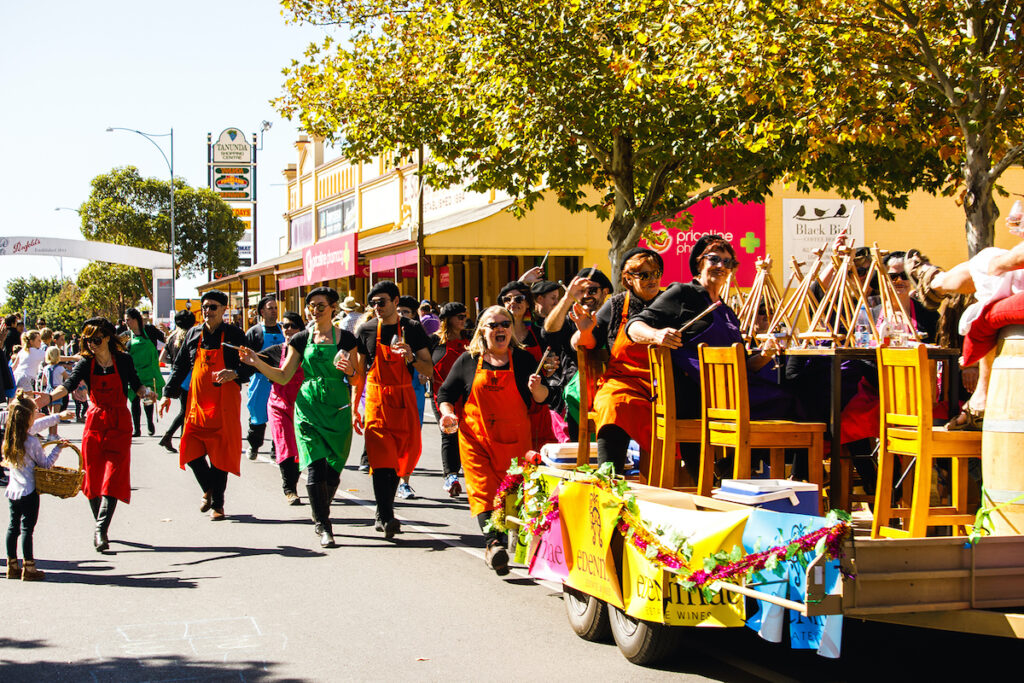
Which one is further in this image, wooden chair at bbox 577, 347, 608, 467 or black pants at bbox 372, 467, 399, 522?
black pants at bbox 372, 467, 399, 522

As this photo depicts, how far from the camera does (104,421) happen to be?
858 centimetres

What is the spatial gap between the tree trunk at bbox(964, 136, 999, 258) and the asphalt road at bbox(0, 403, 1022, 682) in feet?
22.6

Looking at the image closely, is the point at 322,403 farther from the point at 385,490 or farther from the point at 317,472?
the point at 385,490

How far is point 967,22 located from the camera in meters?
13.1

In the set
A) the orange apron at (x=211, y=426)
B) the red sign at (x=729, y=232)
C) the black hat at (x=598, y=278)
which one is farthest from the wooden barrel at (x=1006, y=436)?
the red sign at (x=729, y=232)

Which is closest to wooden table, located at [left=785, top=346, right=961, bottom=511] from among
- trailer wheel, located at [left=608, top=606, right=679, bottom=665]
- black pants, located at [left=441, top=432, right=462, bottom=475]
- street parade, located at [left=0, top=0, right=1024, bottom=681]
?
street parade, located at [left=0, top=0, right=1024, bottom=681]

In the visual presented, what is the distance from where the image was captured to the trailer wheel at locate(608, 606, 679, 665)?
5145mm

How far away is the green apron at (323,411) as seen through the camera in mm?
8523

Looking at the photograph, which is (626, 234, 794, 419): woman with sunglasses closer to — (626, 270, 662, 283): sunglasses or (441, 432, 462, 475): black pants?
(626, 270, 662, 283): sunglasses

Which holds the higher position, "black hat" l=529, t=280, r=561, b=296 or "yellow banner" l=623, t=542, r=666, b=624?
"black hat" l=529, t=280, r=561, b=296

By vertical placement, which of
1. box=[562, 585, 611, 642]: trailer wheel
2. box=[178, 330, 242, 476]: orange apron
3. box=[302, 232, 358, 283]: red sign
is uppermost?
box=[302, 232, 358, 283]: red sign

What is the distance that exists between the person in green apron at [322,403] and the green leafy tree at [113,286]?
215 feet

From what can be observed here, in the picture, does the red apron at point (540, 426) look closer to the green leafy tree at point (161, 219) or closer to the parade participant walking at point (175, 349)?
the parade participant walking at point (175, 349)

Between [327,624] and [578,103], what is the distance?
39.3ft
